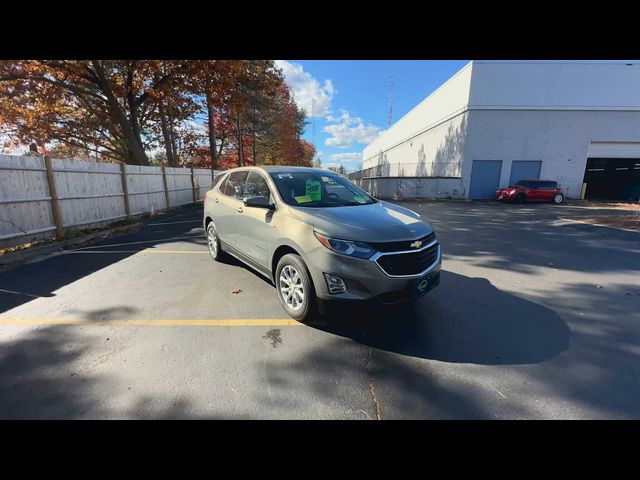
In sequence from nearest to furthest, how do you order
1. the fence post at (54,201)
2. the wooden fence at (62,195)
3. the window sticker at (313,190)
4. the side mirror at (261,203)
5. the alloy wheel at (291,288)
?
the alloy wheel at (291,288) → the side mirror at (261,203) → the window sticker at (313,190) → the wooden fence at (62,195) → the fence post at (54,201)

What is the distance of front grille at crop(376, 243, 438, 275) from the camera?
2.92 metres

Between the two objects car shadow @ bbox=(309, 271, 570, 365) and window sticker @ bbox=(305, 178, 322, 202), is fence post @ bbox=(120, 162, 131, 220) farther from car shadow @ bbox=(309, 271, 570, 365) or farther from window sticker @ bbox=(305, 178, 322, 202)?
car shadow @ bbox=(309, 271, 570, 365)

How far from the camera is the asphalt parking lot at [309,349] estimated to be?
7.25 ft

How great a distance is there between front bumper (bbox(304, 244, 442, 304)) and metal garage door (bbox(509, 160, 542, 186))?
23408mm

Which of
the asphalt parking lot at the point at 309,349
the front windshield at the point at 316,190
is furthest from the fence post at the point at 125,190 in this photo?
the front windshield at the point at 316,190

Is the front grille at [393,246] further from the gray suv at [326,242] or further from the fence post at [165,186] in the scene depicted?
the fence post at [165,186]

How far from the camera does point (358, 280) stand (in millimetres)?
2885

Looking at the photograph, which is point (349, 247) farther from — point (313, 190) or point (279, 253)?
point (313, 190)

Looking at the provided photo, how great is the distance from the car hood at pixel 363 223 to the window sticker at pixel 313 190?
1.42ft

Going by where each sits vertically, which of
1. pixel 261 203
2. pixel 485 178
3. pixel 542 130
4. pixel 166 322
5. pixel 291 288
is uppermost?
pixel 542 130

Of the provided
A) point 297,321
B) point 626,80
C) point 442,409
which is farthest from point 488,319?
point 626,80

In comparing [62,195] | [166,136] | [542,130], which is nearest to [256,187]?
[62,195]

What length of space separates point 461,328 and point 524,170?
77.2 ft

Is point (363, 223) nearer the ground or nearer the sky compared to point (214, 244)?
nearer the sky
